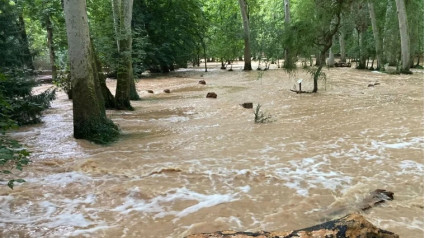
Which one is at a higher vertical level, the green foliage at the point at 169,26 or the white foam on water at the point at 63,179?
the green foliage at the point at 169,26

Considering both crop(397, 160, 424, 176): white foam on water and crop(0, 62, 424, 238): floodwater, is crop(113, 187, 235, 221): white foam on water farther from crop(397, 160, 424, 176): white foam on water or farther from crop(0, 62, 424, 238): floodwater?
crop(397, 160, 424, 176): white foam on water

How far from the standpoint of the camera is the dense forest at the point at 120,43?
22.0 ft

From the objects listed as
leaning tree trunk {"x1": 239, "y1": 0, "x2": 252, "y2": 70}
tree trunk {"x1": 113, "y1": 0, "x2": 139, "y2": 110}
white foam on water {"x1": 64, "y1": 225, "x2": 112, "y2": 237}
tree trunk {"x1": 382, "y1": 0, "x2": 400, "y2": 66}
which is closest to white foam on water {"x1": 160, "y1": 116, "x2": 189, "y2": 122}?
tree trunk {"x1": 113, "y1": 0, "x2": 139, "y2": 110}

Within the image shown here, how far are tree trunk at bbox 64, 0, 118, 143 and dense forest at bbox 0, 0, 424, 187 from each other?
0.06 feet

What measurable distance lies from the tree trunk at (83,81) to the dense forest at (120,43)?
2cm

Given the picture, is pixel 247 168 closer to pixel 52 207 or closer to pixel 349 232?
pixel 52 207

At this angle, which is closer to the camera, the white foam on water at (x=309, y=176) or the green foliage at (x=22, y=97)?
the white foam on water at (x=309, y=176)

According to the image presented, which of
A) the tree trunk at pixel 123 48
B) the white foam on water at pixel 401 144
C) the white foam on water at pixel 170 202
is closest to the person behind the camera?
the white foam on water at pixel 170 202

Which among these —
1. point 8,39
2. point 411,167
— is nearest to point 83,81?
point 411,167

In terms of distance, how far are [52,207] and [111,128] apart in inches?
128

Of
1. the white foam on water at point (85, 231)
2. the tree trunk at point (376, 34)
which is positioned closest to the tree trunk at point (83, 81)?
the white foam on water at point (85, 231)

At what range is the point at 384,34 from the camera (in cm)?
2658

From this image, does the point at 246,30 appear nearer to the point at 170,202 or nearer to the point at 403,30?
the point at 403,30

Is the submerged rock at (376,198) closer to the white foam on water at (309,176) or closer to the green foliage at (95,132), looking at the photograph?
the white foam on water at (309,176)
